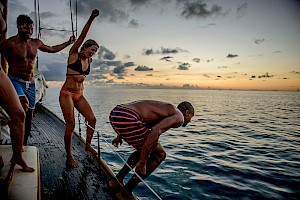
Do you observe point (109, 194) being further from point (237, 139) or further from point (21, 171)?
point (237, 139)

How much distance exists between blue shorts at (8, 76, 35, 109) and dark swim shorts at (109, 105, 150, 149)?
1.87 m

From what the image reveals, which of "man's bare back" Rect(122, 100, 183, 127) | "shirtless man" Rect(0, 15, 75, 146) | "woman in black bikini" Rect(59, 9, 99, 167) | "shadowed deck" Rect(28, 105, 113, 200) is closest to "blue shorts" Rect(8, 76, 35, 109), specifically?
"shirtless man" Rect(0, 15, 75, 146)

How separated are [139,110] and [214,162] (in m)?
6.71

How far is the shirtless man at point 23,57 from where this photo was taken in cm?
372

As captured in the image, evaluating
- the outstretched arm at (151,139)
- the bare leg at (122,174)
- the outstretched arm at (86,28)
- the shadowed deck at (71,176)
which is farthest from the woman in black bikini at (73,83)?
the outstretched arm at (151,139)

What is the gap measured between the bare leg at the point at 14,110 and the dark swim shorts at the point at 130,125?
124cm

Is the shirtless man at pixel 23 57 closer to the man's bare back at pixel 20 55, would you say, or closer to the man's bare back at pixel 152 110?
the man's bare back at pixel 20 55

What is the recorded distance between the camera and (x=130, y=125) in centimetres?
315

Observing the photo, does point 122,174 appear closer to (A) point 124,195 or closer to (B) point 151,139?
(A) point 124,195

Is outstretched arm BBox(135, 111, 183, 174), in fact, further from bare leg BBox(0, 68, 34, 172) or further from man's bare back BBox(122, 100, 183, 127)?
bare leg BBox(0, 68, 34, 172)

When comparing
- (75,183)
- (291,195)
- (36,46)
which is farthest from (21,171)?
(291,195)

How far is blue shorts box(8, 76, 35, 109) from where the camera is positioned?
3914mm

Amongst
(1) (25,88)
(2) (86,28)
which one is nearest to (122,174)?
(1) (25,88)

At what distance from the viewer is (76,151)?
5.13m
